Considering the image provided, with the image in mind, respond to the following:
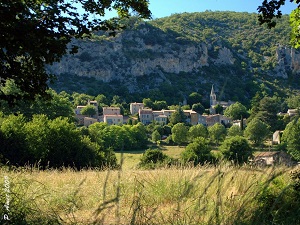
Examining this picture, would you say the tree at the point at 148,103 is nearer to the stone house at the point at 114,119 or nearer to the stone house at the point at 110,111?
the stone house at the point at 110,111

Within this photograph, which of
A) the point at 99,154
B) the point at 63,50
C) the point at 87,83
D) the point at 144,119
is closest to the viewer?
the point at 63,50

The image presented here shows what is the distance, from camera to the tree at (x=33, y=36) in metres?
3.09

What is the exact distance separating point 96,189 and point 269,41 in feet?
496

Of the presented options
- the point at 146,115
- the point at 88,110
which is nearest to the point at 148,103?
the point at 146,115

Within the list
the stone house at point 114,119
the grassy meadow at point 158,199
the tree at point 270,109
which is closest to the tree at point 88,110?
the stone house at point 114,119

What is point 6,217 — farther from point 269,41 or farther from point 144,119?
point 269,41

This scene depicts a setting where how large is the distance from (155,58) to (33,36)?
135 metres

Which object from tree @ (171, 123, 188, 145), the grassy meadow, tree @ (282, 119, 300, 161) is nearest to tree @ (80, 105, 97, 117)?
tree @ (171, 123, 188, 145)

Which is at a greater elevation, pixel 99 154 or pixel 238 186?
pixel 238 186

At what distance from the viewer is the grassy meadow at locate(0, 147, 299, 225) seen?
8.16ft

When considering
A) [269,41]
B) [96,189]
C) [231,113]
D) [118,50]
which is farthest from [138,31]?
[96,189]

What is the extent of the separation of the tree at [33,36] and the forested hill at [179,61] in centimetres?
10432

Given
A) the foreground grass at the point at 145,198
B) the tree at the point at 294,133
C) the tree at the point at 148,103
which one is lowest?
the tree at the point at 148,103

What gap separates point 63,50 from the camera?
340 cm
